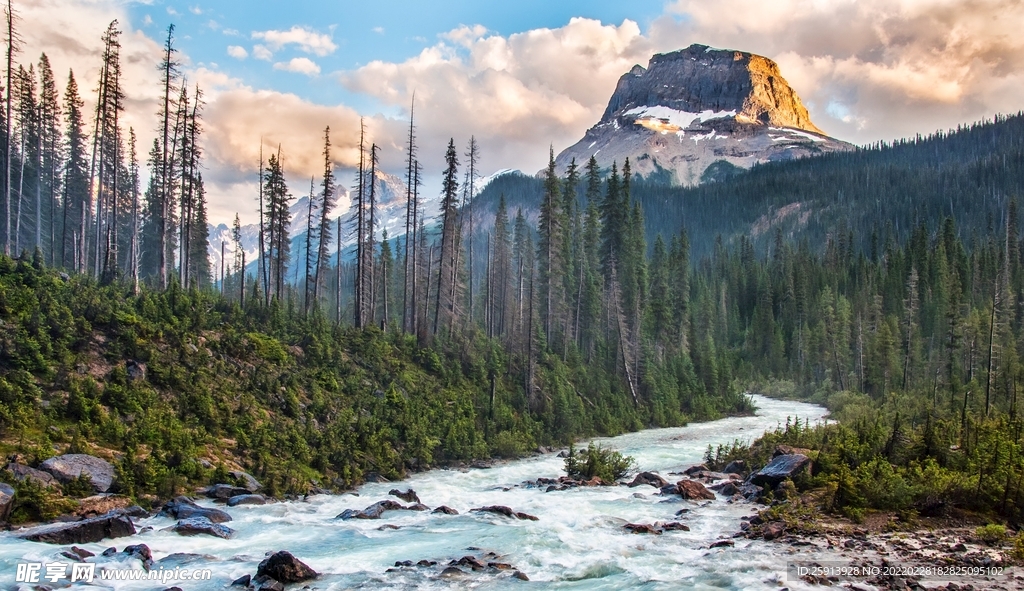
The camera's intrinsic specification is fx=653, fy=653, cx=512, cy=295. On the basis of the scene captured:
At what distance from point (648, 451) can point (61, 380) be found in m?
23.3

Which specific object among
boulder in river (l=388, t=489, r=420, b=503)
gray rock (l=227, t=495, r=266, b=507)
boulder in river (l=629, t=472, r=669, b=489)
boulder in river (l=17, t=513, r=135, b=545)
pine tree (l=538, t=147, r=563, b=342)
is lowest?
boulder in river (l=629, t=472, r=669, b=489)

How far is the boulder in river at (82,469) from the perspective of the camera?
50.2ft

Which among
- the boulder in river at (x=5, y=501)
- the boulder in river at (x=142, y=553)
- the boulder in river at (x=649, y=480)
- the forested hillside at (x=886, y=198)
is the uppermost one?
the forested hillside at (x=886, y=198)

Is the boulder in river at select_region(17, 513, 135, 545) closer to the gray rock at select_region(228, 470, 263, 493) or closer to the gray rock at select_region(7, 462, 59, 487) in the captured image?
the gray rock at select_region(7, 462, 59, 487)

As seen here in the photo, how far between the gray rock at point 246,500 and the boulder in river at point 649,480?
1178cm

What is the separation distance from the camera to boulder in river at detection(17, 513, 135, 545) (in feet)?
42.8

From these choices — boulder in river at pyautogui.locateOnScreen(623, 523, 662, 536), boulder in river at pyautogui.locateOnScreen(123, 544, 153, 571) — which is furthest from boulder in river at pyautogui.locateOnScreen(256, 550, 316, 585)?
boulder in river at pyautogui.locateOnScreen(623, 523, 662, 536)

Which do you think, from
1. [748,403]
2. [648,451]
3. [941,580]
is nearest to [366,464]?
[648,451]

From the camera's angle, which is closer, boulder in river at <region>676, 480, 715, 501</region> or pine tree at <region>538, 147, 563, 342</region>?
boulder in river at <region>676, 480, 715, 501</region>

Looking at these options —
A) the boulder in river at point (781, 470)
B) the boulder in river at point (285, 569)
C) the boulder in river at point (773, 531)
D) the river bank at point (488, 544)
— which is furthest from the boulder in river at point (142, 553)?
the boulder in river at point (781, 470)

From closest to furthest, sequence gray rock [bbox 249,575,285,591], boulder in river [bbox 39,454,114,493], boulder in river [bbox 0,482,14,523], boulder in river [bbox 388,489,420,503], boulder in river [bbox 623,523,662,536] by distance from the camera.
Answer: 1. gray rock [bbox 249,575,285,591]
2. boulder in river [bbox 0,482,14,523]
3. boulder in river [bbox 39,454,114,493]
4. boulder in river [bbox 623,523,662,536]
5. boulder in river [bbox 388,489,420,503]

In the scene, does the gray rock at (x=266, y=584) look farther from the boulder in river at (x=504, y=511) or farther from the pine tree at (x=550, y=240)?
the pine tree at (x=550, y=240)

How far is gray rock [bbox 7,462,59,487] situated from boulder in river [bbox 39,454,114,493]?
172 mm

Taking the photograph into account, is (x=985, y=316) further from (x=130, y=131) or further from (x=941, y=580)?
(x=130, y=131)
